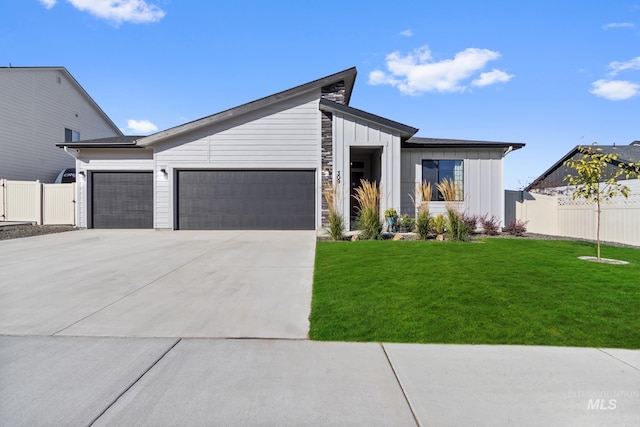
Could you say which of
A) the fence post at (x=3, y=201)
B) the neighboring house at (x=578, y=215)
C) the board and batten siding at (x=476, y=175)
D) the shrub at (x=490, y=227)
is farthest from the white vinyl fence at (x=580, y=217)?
the fence post at (x=3, y=201)

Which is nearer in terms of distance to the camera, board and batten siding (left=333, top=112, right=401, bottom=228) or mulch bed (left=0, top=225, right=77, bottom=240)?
mulch bed (left=0, top=225, right=77, bottom=240)

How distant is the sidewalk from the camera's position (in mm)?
2246

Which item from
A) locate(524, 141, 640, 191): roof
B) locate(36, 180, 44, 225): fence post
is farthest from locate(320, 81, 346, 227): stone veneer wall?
locate(524, 141, 640, 191): roof

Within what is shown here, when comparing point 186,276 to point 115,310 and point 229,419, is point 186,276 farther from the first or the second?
point 229,419

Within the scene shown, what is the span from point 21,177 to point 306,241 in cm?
1755

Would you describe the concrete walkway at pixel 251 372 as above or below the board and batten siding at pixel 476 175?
below

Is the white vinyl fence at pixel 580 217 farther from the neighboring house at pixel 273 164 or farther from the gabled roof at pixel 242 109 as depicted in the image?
the gabled roof at pixel 242 109

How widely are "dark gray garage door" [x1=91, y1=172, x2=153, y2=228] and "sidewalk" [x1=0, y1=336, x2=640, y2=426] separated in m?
10.9

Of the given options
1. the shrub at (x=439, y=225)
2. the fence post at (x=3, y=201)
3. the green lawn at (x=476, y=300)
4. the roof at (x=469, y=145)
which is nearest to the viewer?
the green lawn at (x=476, y=300)

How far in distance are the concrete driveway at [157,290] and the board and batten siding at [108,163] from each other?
4973 millimetres

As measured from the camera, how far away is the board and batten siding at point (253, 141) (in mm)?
12938

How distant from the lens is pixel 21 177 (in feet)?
59.5

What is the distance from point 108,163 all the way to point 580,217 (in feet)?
55.8

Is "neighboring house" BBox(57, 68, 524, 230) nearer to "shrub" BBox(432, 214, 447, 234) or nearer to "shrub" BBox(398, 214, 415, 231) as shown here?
"shrub" BBox(398, 214, 415, 231)
